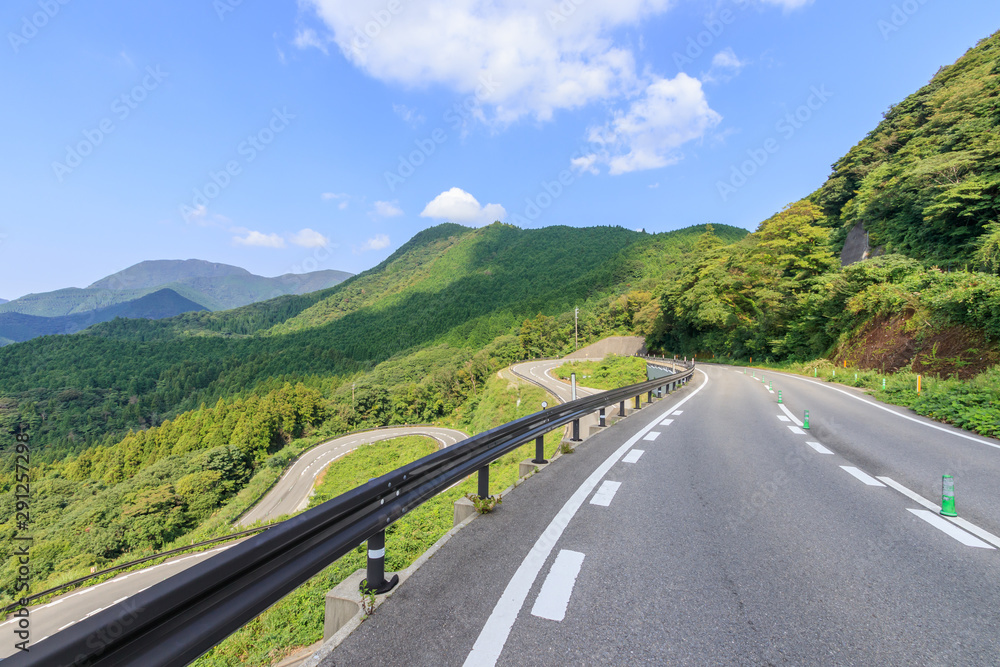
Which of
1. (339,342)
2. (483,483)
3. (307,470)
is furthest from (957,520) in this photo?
(339,342)

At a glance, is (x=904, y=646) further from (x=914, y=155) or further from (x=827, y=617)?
(x=914, y=155)

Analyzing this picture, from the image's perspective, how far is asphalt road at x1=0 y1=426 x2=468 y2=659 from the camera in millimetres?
18000

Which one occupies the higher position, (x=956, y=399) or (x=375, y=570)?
(x=375, y=570)

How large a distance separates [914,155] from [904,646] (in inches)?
1581

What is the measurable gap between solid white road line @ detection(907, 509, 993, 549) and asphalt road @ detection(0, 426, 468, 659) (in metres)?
5.90

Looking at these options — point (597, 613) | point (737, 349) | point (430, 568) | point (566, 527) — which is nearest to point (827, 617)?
point (597, 613)

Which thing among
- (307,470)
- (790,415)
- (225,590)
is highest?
(225,590)

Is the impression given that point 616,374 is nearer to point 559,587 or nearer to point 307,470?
point 559,587

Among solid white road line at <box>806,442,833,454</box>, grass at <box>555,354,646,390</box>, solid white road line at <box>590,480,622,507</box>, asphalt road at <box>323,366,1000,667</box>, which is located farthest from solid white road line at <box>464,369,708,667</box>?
grass at <box>555,354,646,390</box>

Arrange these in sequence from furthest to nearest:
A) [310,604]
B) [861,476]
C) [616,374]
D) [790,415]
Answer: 1. [616,374]
2. [790,415]
3. [861,476]
4. [310,604]

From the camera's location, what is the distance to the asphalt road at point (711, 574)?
2.20 meters

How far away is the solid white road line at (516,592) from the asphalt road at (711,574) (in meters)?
0.01

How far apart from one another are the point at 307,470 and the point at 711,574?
4889cm

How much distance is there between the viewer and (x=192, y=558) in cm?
2347
